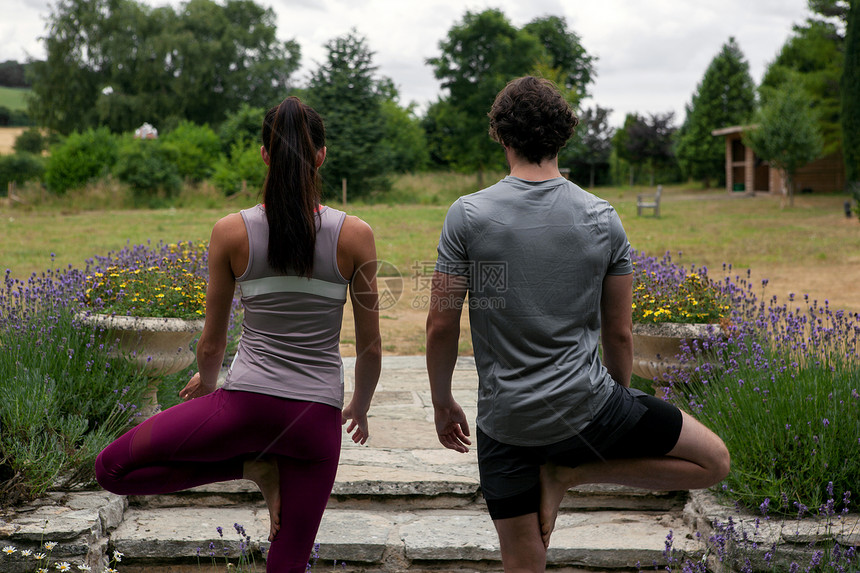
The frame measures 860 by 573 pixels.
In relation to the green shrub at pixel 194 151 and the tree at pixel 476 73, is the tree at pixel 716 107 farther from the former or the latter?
the green shrub at pixel 194 151

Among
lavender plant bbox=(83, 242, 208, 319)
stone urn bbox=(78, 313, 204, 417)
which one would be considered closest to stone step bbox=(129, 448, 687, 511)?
stone urn bbox=(78, 313, 204, 417)

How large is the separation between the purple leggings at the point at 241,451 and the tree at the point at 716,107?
4541cm

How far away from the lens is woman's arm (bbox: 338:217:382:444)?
222 centimetres

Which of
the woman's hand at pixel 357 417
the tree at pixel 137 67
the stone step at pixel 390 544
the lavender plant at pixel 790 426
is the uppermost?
the tree at pixel 137 67

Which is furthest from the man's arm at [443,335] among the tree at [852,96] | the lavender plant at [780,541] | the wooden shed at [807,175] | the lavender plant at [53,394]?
the wooden shed at [807,175]

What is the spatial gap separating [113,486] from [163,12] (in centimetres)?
5227

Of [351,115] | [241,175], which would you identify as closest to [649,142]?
[351,115]

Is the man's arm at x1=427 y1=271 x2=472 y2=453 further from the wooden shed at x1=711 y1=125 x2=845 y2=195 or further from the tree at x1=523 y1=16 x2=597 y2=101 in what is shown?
the tree at x1=523 y1=16 x2=597 y2=101

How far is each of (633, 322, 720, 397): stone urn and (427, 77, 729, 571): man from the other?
7.77 ft

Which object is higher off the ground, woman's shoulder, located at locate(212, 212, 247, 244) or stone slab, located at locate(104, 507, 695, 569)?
woman's shoulder, located at locate(212, 212, 247, 244)

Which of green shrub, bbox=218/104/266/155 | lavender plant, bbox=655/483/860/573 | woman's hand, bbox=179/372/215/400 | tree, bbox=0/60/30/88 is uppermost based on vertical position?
tree, bbox=0/60/30/88

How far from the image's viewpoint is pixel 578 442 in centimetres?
204

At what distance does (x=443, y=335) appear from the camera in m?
2.11

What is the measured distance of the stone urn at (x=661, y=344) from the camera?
Answer: 4422mm
